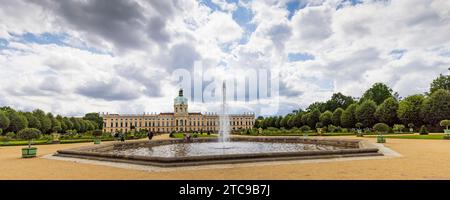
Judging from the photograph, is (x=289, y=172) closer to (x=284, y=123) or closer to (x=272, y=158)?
(x=272, y=158)

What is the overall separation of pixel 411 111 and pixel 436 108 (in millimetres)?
4058

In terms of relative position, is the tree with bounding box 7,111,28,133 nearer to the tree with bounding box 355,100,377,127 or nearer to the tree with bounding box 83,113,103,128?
the tree with bounding box 355,100,377,127

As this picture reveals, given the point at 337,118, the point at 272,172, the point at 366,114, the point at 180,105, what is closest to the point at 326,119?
the point at 337,118

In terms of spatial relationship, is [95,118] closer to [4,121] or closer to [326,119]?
[4,121]

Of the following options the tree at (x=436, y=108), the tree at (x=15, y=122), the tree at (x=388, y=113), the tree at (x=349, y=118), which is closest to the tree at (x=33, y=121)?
the tree at (x=15, y=122)

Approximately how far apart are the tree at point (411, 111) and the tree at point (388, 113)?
189 cm

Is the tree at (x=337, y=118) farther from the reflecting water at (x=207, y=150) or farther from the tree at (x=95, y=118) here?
the tree at (x=95, y=118)

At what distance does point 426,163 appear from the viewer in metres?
11.0

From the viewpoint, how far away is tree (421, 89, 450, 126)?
43688 millimetres

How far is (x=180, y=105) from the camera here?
401ft

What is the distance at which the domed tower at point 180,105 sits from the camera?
122194 mm

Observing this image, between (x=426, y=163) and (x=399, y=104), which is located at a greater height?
(x=399, y=104)

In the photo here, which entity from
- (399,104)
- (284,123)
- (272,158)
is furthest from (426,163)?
(284,123)
